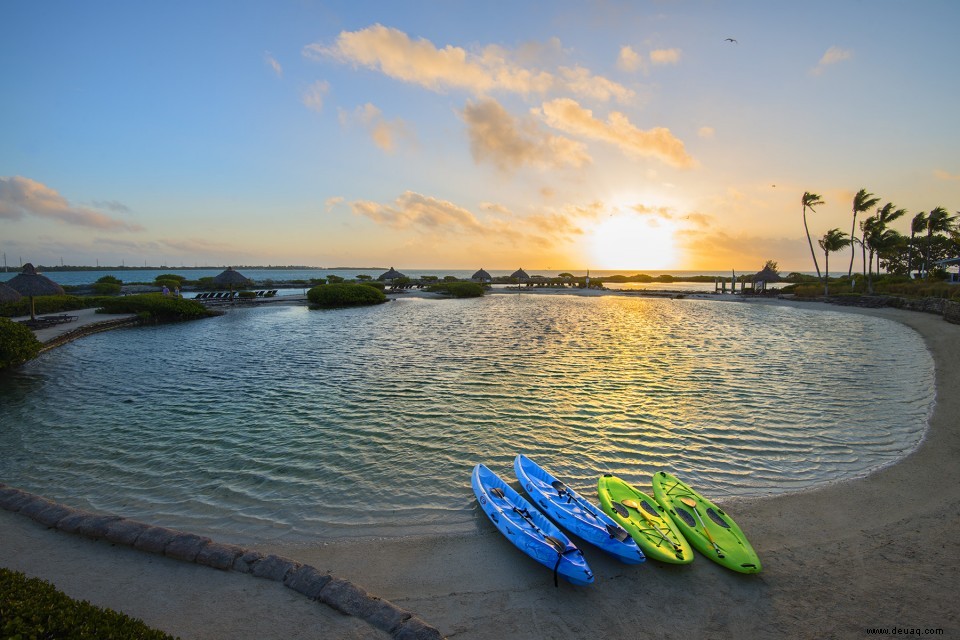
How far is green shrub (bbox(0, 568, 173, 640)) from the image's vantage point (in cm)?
343

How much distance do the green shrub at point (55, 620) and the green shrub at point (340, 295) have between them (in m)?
42.7

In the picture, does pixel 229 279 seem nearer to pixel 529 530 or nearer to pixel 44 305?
pixel 44 305

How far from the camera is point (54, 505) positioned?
6789 mm

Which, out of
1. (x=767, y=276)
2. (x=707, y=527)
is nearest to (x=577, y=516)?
(x=707, y=527)

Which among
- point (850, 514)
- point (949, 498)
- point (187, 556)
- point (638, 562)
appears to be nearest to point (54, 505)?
point (187, 556)

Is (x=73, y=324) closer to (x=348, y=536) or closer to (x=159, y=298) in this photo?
(x=159, y=298)

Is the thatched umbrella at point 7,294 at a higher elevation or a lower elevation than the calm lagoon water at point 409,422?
higher

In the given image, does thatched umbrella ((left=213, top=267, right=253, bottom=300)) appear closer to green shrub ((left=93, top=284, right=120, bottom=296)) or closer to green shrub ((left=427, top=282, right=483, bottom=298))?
green shrub ((left=93, top=284, right=120, bottom=296))

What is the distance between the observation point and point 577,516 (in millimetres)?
6473

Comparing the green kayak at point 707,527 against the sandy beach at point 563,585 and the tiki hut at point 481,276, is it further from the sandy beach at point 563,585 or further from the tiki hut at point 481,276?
the tiki hut at point 481,276

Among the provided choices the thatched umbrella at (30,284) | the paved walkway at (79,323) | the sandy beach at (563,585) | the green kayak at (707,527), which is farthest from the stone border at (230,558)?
the thatched umbrella at (30,284)

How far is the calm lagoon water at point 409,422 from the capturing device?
313 inches

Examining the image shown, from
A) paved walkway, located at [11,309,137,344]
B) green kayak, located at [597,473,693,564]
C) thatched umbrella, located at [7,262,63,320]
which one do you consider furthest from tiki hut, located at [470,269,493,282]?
green kayak, located at [597,473,693,564]

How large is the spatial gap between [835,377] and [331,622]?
1926 centimetres
